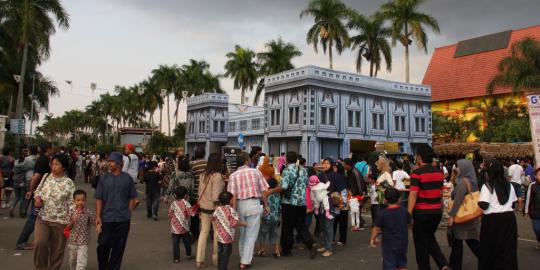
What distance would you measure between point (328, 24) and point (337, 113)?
10.7 meters

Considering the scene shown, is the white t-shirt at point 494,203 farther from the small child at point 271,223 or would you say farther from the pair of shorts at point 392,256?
the small child at point 271,223

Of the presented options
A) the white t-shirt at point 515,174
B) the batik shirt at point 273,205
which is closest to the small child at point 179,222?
the batik shirt at point 273,205

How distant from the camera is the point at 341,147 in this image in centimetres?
3028

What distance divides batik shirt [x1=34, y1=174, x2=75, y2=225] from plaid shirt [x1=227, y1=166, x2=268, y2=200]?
2319 millimetres

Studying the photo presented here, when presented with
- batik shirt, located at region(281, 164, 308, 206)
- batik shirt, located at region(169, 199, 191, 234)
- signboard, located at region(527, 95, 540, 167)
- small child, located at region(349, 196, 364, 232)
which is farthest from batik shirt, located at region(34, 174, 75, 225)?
signboard, located at region(527, 95, 540, 167)

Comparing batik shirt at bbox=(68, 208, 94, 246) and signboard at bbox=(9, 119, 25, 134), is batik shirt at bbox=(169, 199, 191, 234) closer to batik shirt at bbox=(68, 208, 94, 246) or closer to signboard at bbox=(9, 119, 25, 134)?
batik shirt at bbox=(68, 208, 94, 246)

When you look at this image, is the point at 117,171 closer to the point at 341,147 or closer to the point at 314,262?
the point at 314,262

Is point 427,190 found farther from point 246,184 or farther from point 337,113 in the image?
point 337,113

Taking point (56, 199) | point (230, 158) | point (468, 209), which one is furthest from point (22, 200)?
point (468, 209)

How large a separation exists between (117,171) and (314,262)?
3.53 meters

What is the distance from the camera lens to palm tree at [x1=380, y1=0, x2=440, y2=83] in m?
37.4

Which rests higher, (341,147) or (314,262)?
(341,147)

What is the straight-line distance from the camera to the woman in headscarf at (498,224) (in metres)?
5.36

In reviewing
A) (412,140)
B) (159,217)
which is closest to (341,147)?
(412,140)
